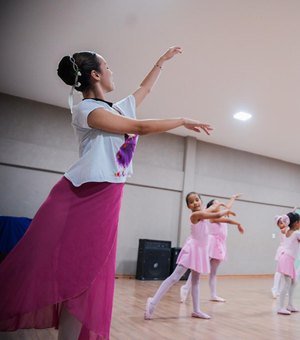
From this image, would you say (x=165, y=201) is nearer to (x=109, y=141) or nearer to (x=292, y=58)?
(x=292, y=58)

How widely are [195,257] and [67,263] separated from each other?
7.63ft

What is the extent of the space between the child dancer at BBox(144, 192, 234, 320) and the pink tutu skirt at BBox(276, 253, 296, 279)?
122 centimetres

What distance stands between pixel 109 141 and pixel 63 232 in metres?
0.34

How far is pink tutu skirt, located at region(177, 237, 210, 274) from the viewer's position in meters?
3.07

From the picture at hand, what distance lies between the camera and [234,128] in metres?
6.78

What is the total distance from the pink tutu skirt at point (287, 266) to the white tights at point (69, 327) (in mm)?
3355

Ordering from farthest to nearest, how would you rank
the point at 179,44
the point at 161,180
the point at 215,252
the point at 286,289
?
the point at 161,180, the point at 215,252, the point at 179,44, the point at 286,289

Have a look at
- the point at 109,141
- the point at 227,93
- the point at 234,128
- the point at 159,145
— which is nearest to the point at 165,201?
the point at 159,145

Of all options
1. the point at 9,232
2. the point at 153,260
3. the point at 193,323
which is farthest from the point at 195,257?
the point at 153,260

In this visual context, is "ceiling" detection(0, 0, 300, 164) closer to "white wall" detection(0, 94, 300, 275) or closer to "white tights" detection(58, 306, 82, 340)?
"white wall" detection(0, 94, 300, 275)

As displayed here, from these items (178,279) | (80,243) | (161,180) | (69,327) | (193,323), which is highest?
(161,180)

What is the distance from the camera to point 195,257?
10.3 feet

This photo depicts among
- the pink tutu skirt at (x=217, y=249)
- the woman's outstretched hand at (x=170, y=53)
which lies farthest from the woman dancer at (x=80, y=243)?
the pink tutu skirt at (x=217, y=249)

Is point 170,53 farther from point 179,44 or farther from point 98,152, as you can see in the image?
point 179,44
